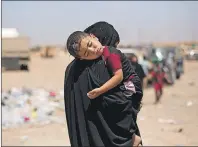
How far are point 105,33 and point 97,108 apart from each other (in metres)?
0.46

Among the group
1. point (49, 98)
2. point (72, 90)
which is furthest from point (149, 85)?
point (72, 90)

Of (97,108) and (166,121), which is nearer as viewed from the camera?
(97,108)

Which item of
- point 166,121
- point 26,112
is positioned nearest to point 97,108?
point 166,121

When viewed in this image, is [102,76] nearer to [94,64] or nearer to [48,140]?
[94,64]

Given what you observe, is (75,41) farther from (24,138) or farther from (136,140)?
(24,138)

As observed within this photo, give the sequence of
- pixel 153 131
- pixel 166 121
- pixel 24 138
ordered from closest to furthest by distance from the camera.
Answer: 1. pixel 24 138
2. pixel 153 131
3. pixel 166 121

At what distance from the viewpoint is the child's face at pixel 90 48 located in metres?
2.59

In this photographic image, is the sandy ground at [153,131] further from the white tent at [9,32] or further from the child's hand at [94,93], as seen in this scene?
the white tent at [9,32]

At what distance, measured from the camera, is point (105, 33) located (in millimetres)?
2660

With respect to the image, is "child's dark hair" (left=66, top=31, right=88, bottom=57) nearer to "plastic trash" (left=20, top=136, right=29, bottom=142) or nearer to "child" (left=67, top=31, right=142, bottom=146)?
"child" (left=67, top=31, right=142, bottom=146)

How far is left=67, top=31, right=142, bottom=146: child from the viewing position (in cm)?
256

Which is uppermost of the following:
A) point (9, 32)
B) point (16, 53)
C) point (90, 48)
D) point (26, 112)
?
point (90, 48)

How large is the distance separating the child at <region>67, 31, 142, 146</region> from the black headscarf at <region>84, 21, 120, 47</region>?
0.17 feet

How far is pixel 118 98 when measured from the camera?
260 centimetres
